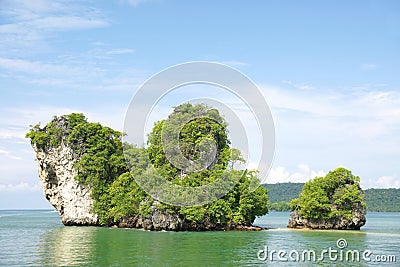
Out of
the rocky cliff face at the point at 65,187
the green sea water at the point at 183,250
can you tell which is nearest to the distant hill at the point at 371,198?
the rocky cliff face at the point at 65,187

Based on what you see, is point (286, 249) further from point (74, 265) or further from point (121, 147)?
point (121, 147)

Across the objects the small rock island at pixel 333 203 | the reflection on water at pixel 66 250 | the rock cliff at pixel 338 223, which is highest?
the small rock island at pixel 333 203

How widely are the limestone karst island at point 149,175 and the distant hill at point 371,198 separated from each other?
58.6m

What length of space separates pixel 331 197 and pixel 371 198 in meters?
76.6

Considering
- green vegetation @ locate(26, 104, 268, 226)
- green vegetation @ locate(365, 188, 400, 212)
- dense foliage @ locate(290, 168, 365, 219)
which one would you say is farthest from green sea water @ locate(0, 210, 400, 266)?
green vegetation @ locate(365, 188, 400, 212)

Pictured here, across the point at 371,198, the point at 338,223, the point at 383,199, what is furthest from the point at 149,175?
the point at 383,199

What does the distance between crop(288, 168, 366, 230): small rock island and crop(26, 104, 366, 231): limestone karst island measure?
71 millimetres

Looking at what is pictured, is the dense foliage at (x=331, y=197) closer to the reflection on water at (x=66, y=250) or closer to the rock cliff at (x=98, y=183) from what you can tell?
the rock cliff at (x=98, y=183)

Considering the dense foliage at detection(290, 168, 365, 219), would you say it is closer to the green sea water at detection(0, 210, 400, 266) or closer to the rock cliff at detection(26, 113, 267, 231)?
the rock cliff at detection(26, 113, 267, 231)

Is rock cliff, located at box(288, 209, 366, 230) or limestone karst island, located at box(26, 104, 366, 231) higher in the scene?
limestone karst island, located at box(26, 104, 366, 231)

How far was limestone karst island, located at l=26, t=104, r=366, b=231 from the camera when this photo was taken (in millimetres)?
33656

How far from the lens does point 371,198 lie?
108812 mm

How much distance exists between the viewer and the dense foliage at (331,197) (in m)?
36.7

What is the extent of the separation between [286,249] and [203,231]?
37.3ft
